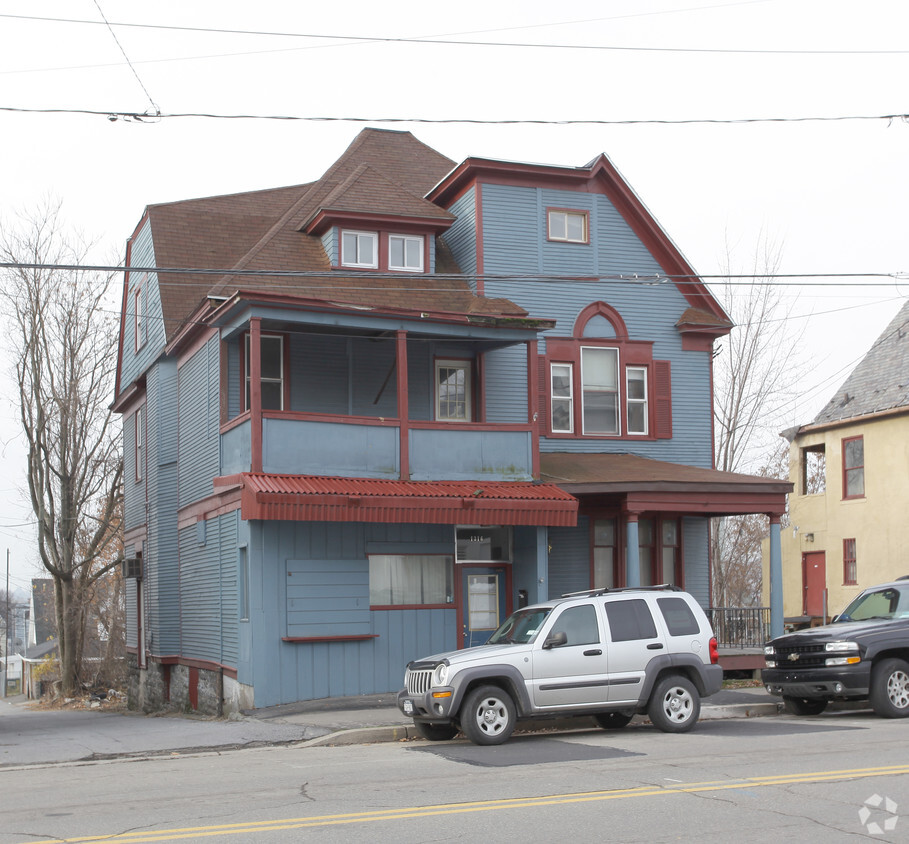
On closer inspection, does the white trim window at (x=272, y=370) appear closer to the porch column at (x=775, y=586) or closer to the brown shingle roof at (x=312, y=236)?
the brown shingle roof at (x=312, y=236)

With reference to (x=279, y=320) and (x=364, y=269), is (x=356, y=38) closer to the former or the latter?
(x=279, y=320)

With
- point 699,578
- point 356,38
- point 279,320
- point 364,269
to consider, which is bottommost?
point 699,578

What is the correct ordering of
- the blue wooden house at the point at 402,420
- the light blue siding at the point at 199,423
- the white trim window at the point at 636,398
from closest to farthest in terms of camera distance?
the blue wooden house at the point at 402,420 → the light blue siding at the point at 199,423 → the white trim window at the point at 636,398

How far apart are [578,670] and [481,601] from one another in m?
6.49

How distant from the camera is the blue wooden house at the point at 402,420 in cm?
1795

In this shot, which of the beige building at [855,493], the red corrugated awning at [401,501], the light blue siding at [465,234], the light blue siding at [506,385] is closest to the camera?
the red corrugated awning at [401,501]

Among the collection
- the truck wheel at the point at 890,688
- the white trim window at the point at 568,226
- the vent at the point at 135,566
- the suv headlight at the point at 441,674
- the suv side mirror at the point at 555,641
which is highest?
the white trim window at the point at 568,226

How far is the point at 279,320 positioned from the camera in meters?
18.0

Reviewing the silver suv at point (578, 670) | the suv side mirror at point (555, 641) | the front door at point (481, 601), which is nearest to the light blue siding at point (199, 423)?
Answer: the front door at point (481, 601)

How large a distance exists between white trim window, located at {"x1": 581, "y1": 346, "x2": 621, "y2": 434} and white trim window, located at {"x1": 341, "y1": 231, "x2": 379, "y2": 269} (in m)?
4.65

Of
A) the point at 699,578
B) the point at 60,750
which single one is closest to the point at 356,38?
the point at 60,750

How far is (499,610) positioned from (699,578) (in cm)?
519

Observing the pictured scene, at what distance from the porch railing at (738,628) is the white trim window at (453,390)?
6412 millimetres

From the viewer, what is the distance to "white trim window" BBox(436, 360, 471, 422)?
69.4 ft
